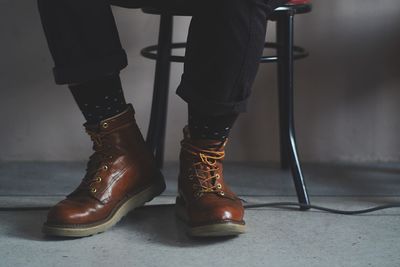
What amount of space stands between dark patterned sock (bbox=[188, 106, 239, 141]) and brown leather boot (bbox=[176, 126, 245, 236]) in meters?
0.01

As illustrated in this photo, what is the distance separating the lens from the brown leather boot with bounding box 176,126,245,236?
3.77 ft

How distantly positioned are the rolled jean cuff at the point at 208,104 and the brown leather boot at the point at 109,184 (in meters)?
0.16

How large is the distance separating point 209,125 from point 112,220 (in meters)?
0.25

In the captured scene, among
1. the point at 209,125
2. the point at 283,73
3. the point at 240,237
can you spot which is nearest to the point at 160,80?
the point at 283,73

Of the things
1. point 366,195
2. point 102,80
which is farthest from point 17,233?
point 366,195

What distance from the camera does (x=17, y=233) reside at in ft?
4.01

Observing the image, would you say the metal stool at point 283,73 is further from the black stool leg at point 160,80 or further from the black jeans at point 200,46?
the black jeans at point 200,46

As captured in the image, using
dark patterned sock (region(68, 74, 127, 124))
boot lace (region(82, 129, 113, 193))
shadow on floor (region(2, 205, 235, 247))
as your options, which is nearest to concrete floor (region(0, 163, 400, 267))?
shadow on floor (region(2, 205, 235, 247))

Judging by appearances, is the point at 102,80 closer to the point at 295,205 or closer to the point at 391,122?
the point at 295,205

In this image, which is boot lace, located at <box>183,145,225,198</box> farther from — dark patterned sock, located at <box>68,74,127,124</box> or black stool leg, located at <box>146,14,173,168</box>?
black stool leg, located at <box>146,14,173,168</box>

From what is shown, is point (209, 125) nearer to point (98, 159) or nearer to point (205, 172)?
point (205, 172)

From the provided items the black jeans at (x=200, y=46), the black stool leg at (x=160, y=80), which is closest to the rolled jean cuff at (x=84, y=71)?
the black jeans at (x=200, y=46)

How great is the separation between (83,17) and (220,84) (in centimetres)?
27

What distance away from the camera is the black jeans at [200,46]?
3.60 ft
